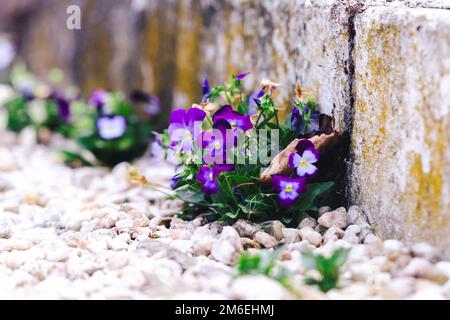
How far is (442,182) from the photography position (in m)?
1.50

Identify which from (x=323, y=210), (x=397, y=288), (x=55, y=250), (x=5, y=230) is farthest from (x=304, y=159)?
(x=5, y=230)

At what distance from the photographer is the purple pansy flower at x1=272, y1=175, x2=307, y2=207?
1.86m

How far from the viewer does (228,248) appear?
1.64m

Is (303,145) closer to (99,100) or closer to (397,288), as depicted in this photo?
(397,288)

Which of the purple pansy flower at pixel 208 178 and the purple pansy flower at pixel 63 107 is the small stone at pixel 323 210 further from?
the purple pansy flower at pixel 63 107

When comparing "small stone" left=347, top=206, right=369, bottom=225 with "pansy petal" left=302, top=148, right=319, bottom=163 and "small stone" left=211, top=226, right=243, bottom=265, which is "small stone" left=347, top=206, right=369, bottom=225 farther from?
"small stone" left=211, top=226, right=243, bottom=265

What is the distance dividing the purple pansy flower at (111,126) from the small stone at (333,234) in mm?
1518

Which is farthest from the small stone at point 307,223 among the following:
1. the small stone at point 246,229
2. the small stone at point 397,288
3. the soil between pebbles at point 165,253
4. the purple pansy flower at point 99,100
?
the purple pansy flower at point 99,100

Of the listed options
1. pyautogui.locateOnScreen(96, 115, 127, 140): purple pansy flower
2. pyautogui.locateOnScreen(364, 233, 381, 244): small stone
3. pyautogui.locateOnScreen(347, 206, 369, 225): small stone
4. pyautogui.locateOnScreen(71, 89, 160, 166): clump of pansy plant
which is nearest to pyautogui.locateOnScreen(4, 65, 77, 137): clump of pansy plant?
pyautogui.locateOnScreen(71, 89, 160, 166): clump of pansy plant

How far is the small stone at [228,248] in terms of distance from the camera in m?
1.64

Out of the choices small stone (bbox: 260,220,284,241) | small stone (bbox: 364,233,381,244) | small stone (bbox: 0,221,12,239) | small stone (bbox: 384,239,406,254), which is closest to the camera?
small stone (bbox: 384,239,406,254)

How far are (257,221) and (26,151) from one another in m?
1.92

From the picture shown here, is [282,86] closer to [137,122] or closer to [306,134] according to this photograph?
[306,134]

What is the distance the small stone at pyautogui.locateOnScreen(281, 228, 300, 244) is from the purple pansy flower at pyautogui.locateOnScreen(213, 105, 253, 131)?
0.32 meters
